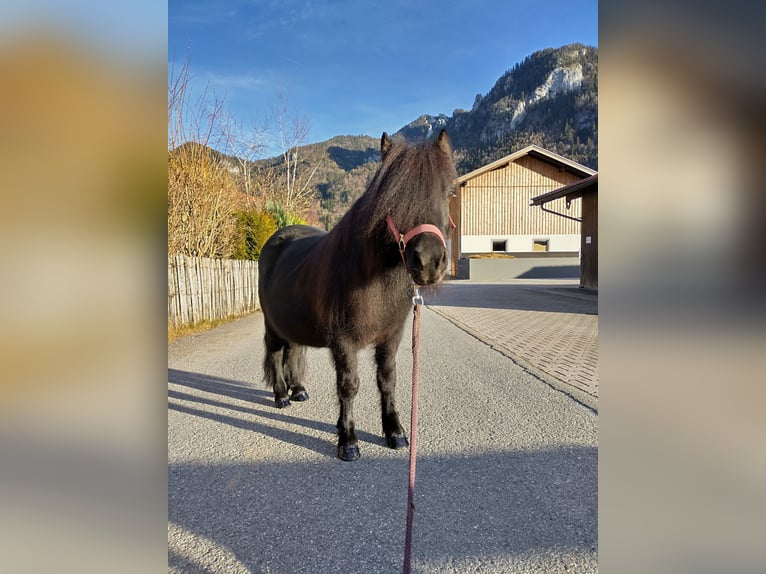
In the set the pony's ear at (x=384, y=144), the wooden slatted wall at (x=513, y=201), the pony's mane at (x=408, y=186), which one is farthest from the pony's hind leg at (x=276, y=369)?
the wooden slatted wall at (x=513, y=201)

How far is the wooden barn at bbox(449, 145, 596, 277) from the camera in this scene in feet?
89.9

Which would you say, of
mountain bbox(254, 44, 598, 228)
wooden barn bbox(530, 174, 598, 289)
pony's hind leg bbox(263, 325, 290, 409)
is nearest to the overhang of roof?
wooden barn bbox(530, 174, 598, 289)

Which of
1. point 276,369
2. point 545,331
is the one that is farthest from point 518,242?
point 276,369

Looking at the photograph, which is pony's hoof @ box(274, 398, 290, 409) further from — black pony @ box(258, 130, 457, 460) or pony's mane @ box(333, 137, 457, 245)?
pony's mane @ box(333, 137, 457, 245)

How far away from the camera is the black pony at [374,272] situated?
1.88m

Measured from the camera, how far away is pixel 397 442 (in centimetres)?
275

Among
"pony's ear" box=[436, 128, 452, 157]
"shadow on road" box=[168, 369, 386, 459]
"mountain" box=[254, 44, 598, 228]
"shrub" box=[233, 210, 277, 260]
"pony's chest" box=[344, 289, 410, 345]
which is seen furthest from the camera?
"mountain" box=[254, 44, 598, 228]

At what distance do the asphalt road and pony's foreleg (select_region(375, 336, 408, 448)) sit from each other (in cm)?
11

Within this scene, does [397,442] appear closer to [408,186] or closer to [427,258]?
[427,258]
